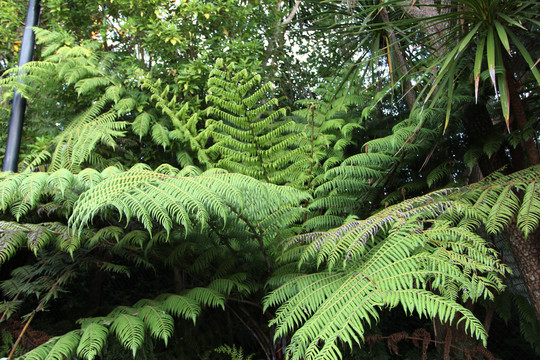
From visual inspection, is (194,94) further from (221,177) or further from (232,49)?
(221,177)

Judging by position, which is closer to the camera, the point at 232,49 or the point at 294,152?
the point at 294,152

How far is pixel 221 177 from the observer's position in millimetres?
1514

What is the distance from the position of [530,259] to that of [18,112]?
279 centimetres

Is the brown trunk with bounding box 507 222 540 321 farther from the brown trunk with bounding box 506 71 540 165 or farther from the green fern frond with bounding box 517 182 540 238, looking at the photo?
the green fern frond with bounding box 517 182 540 238

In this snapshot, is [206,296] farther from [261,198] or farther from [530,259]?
[530,259]

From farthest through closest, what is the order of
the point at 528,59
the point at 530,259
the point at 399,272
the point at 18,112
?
the point at 18,112, the point at 530,259, the point at 528,59, the point at 399,272

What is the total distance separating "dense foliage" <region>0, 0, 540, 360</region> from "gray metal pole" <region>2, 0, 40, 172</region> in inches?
3.3

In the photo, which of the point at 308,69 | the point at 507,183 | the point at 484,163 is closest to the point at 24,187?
the point at 507,183

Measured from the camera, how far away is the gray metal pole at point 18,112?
213cm

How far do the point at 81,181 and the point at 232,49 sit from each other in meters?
1.73

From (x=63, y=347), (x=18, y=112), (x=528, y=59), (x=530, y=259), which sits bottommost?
(x=63, y=347)

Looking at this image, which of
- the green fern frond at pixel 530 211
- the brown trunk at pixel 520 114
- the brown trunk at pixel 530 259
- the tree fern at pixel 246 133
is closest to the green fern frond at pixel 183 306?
the tree fern at pixel 246 133

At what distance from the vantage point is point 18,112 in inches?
89.1

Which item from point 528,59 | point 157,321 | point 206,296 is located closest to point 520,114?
point 528,59
